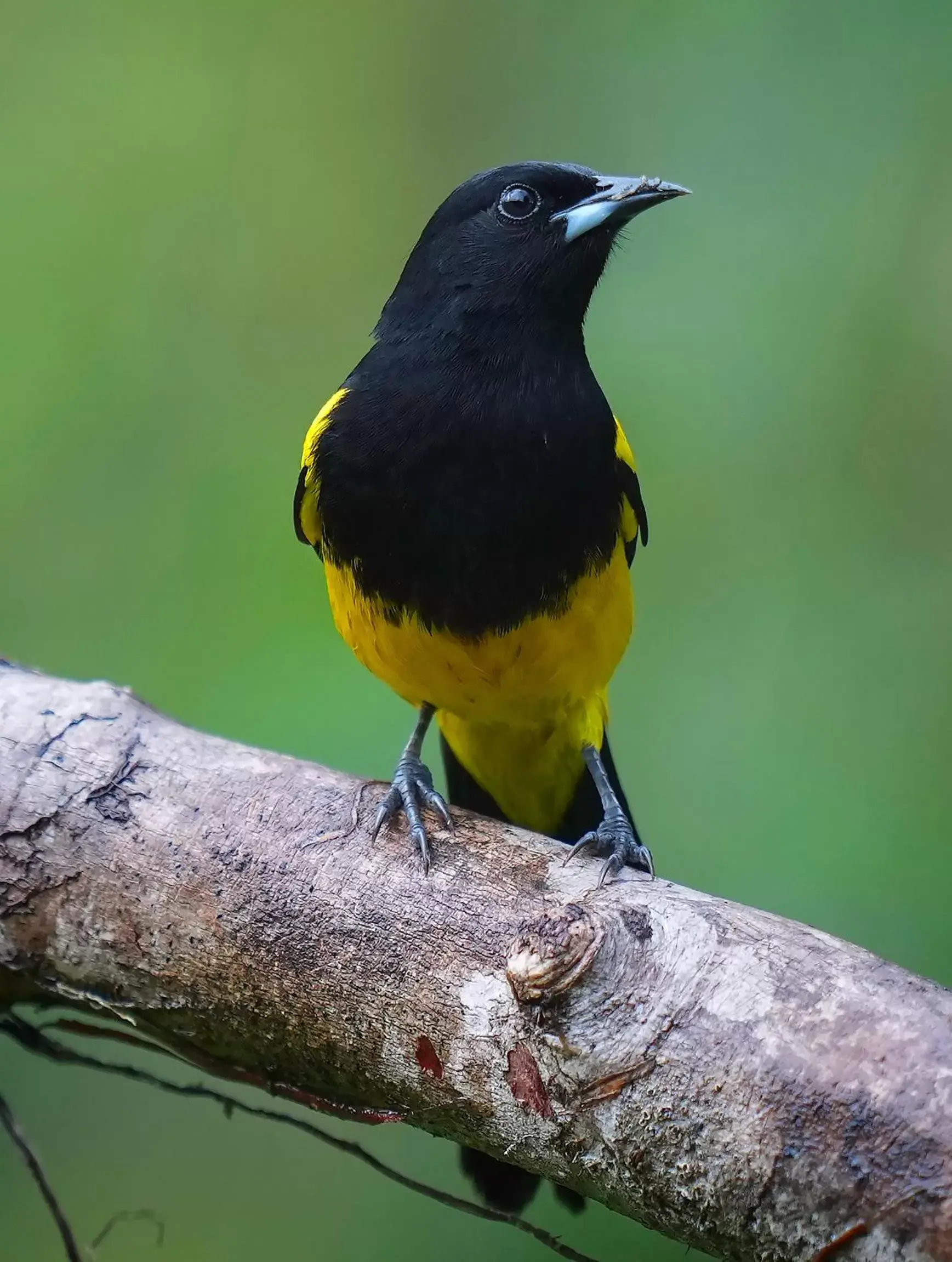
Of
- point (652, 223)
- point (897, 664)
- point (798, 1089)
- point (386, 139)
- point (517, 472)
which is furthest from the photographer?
point (386, 139)

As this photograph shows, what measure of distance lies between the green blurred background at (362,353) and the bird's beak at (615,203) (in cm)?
124

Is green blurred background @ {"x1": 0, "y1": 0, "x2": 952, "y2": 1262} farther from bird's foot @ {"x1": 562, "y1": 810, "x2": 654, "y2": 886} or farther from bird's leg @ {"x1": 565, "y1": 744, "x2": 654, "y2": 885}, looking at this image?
bird's foot @ {"x1": 562, "y1": 810, "x2": 654, "y2": 886}

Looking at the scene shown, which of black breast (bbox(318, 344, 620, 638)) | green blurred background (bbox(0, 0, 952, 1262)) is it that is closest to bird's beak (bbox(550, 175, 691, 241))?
black breast (bbox(318, 344, 620, 638))

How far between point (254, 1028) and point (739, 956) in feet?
2.29

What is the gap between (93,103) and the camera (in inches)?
147

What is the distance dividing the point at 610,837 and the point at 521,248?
1.06m

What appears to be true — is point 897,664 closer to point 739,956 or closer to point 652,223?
point 652,223

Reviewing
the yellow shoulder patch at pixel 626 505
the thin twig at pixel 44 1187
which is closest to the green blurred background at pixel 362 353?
the yellow shoulder patch at pixel 626 505

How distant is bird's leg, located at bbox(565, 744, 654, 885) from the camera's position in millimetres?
1696

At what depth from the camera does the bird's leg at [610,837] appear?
1696 millimetres

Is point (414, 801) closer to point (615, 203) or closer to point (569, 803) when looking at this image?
point (569, 803)

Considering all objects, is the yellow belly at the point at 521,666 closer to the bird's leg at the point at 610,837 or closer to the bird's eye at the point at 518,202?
the bird's leg at the point at 610,837

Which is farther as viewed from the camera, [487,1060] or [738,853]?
[738,853]

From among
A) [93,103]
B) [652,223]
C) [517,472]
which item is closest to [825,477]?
[652,223]
